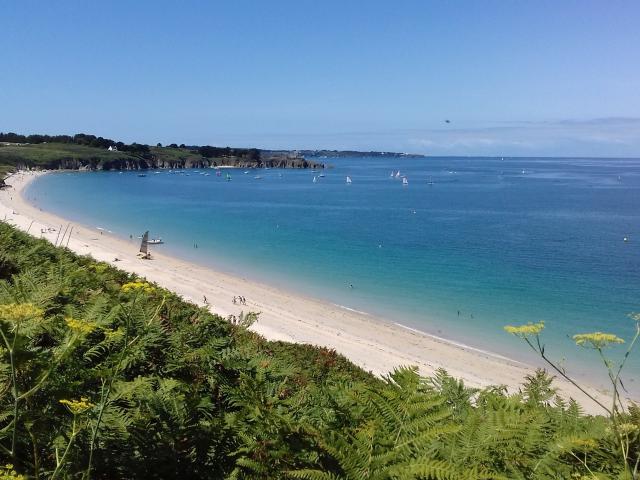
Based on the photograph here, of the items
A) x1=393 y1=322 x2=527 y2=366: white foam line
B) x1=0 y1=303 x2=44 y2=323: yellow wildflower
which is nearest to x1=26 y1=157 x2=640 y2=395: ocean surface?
x1=393 y1=322 x2=527 y2=366: white foam line

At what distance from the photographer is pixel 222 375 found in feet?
14.3

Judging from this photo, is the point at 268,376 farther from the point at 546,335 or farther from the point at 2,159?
the point at 2,159

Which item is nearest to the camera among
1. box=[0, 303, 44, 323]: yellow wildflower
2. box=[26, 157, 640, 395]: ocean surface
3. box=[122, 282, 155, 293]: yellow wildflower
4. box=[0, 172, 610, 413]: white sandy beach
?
box=[0, 303, 44, 323]: yellow wildflower

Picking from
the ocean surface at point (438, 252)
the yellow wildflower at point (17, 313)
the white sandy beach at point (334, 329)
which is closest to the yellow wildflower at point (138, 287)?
the yellow wildflower at point (17, 313)

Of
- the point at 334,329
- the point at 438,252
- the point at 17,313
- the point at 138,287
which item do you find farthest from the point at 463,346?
the point at 17,313

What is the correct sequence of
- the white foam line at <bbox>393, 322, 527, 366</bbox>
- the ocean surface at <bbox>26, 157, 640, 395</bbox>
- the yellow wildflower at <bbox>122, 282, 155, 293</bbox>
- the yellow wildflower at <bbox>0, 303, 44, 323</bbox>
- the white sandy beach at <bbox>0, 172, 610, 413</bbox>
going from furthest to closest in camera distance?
the ocean surface at <bbox>26, 157, 640, 395</bbox>
the white foam line at <bbox>393, 322, 527, 366</bbox>
the white sandy beach at <bbox>0, 172, 610, 413</bbox>
the yellow wildflower at <bbox>122, 282, 155, 293</bbox>
the yellow wildflower at <bbox>0, 303, 44, 323</bbox>

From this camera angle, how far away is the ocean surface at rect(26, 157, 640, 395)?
2856 centimetres

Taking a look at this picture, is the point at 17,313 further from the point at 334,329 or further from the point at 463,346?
the point at 463,346

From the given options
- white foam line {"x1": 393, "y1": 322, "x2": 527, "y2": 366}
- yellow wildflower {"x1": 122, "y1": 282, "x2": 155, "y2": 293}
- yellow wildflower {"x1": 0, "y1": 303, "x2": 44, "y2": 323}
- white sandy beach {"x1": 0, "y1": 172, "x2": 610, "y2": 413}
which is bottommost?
white foam line {"x1": 393, "y1": 322, "x2": 527, "y2": 366}

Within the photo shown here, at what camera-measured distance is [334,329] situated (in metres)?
25.5

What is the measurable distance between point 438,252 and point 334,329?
2284 cm

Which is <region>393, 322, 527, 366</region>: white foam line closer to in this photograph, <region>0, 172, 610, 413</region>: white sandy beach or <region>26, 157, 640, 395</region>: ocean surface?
<region>0, 172, 610, 413</region>: white sandy beach

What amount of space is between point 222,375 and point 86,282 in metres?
3.84

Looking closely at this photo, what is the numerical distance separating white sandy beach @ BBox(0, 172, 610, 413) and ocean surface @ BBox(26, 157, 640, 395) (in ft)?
5.58
